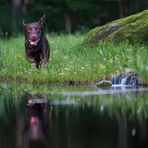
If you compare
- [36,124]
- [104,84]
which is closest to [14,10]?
[104,84]

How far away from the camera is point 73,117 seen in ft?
34.3

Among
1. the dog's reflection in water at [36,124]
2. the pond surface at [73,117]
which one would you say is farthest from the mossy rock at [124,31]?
the dog's reflection in water at [36,124]

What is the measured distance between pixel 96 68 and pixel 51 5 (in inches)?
1281

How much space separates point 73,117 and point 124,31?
32.8ft

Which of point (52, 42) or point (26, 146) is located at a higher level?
point (52, 42)

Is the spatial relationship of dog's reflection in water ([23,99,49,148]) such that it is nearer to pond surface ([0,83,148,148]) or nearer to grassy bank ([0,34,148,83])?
pond surface ([0,83,148,148])

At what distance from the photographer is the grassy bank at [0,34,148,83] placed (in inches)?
612

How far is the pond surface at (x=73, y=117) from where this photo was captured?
8.72 m

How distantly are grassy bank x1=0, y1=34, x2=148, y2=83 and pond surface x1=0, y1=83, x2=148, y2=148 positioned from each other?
1058mm

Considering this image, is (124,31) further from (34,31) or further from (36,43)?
(34,31)

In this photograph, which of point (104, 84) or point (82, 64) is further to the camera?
point (82, 64)

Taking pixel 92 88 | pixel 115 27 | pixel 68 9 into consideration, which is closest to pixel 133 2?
pixel 68 9

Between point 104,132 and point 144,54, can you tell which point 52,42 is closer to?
point 144,54

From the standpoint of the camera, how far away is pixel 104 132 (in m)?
9.20
